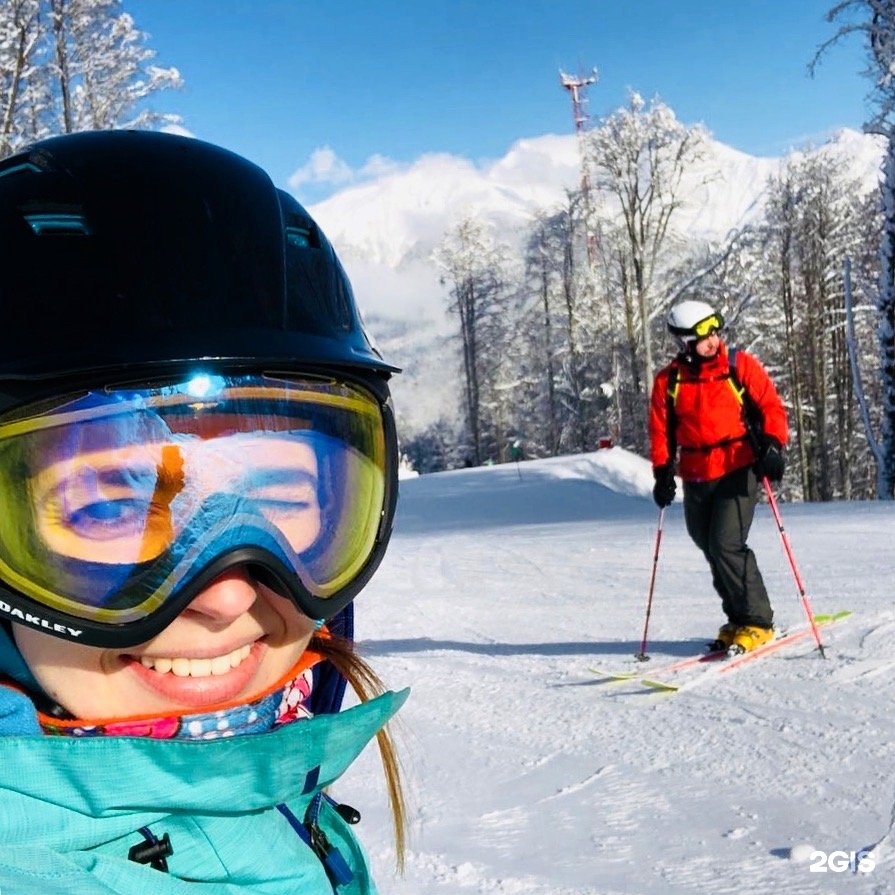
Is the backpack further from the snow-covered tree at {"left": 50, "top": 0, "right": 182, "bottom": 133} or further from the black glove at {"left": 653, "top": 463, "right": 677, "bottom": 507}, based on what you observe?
the snow-covered tree at {"left": 50, "top": 0, "right": 182, "bottom": 133}

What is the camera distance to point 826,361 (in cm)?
2798

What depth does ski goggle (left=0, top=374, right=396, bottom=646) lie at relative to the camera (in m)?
1.04

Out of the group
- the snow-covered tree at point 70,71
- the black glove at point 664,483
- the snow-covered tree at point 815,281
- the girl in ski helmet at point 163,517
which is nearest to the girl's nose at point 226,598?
the girl in ski helmet at point 163,517

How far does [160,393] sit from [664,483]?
444cm

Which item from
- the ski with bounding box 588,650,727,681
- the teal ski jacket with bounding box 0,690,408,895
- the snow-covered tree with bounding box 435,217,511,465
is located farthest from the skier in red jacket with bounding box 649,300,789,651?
the snow-covered tree with bounding box 435,217,511,465

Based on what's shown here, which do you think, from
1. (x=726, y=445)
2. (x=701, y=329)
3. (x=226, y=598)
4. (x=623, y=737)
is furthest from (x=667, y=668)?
(x=226, y=598)

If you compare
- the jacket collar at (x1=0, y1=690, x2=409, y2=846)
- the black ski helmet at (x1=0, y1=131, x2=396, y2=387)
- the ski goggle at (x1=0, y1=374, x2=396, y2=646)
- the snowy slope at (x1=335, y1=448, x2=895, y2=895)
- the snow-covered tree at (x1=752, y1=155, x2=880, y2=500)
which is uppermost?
the snow-covered tree at (x1=752, y1=155, x2=880, y2=500)

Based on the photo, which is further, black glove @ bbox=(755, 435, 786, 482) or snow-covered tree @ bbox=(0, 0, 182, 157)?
snow-covered tree @ bbox=(0, 0, 182, 157)

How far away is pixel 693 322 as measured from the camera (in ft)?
15.4

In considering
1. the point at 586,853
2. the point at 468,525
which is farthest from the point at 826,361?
the point at 586,853

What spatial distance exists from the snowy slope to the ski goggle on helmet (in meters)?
0.81

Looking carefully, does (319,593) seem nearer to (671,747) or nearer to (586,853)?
(586,853)

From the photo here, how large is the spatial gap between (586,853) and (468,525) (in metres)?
9.07

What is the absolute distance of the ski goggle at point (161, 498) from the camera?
Result: 1044mm
